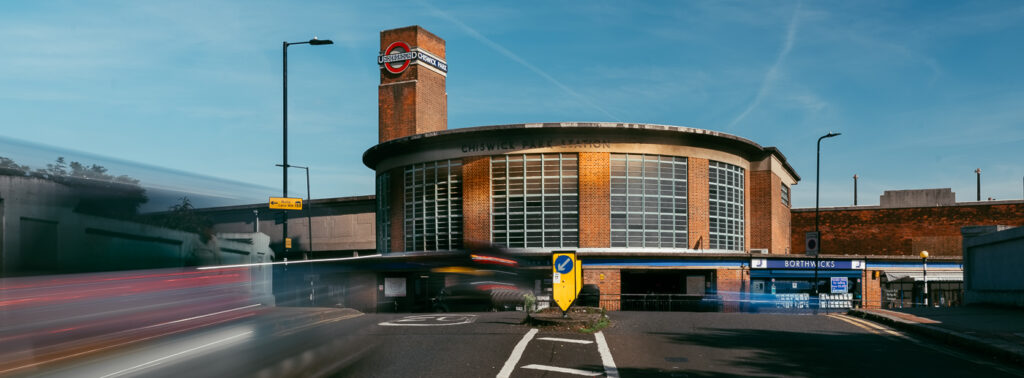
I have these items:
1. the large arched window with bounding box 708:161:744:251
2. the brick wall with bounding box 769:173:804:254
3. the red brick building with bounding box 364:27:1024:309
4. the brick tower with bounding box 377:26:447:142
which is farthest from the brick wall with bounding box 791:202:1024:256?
the brick tower with bounding box 377:26:447:142

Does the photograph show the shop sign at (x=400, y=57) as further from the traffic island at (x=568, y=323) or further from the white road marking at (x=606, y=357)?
the white road marking at (x=606, y=357)

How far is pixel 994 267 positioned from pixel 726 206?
→ 875 inches

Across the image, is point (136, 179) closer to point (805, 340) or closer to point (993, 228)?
point (805, 340)

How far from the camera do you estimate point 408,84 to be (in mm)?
57625

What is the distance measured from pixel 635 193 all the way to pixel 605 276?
17.0 feet

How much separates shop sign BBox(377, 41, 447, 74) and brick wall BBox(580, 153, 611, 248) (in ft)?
62.2

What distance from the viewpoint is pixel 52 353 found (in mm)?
5324

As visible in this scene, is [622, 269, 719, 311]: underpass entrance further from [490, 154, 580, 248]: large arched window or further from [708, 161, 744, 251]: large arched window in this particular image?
[490, 154, 580, 248]: large arched window

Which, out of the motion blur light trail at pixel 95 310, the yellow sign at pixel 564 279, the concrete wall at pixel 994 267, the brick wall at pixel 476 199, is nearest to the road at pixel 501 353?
the motion blur light trail at pixel 95 310

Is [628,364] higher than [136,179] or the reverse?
the reverse

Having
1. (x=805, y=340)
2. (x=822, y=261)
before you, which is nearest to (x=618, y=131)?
(x=822, y=261)

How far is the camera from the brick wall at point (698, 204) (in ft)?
152

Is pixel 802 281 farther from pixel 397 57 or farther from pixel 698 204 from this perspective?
pixel 397 57

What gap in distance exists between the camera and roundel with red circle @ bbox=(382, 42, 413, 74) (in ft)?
191
